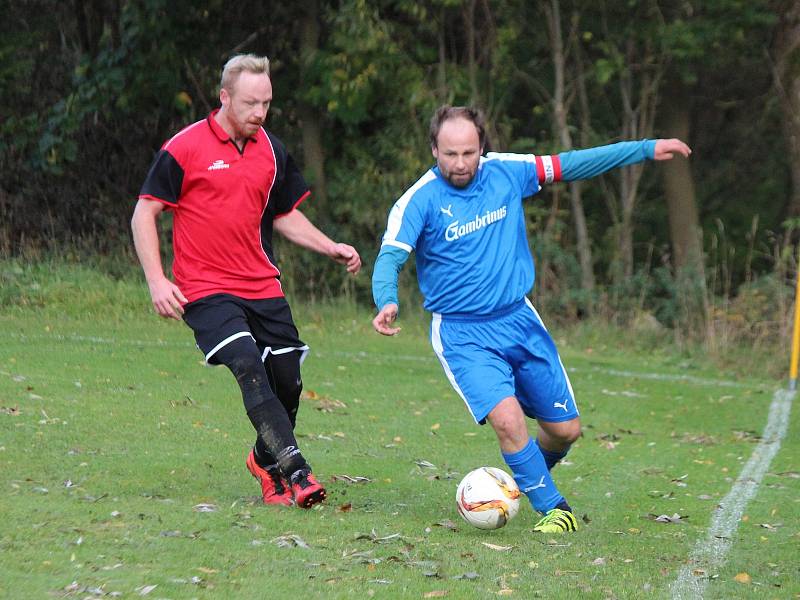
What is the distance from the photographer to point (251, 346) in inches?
262

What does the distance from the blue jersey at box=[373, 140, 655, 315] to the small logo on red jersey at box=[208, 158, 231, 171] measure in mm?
860

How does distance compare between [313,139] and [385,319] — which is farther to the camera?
[313,139]

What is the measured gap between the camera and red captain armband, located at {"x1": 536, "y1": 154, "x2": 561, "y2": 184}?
7008mm

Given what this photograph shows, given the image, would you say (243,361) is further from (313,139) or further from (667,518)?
(313,139)

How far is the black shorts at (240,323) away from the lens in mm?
6629

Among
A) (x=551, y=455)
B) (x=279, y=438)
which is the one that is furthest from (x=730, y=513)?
(x=279, y=438)

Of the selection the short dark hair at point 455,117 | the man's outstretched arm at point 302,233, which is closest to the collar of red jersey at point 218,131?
the man's outstretched arm at point 302,233

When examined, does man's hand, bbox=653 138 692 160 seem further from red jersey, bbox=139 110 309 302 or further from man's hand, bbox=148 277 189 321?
man's hand, bbox=148 277 189 321

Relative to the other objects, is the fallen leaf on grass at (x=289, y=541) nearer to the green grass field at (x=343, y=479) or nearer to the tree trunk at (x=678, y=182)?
the green grass field at (x=343, y=479)

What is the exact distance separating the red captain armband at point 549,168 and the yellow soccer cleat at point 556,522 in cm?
170

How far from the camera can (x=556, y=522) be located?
6.58 m

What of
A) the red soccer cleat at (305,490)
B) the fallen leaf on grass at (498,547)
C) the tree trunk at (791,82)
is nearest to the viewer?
the fallen leaf on grass at (498,547)

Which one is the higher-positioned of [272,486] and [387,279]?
[387,279]

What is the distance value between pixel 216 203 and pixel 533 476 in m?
2.06
